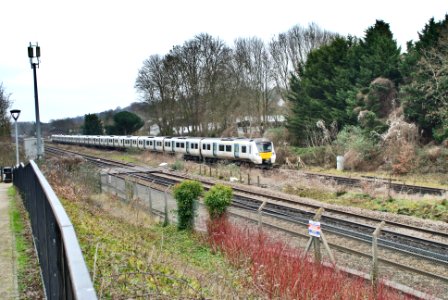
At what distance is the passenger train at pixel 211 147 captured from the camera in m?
30.3

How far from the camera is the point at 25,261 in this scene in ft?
19.6

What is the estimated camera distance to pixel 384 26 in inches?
1448

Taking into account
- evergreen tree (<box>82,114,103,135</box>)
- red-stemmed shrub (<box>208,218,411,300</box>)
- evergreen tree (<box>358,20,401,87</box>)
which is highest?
evergreen tree (<box>358,20,401,87</box>)

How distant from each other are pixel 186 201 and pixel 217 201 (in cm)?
160

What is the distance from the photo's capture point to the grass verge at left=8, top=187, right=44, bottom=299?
15.8 ft

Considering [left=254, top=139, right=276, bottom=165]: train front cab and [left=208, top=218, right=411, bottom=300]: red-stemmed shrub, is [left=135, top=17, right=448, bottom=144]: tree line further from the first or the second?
[left=208, top=218, right=411, bottom=300]: red-stemmed shrub

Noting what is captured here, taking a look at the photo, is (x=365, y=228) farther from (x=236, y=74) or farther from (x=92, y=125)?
(x=92, y=125)

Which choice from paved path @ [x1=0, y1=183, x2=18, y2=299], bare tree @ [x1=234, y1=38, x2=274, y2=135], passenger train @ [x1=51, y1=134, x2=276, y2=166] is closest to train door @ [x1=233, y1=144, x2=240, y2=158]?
passenger train @ [x1=51, y1=134, x2=276, y2=166]

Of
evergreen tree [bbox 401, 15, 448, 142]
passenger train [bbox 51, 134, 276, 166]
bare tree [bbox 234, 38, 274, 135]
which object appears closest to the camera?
evergreen tree [bbox 401, 15, 448, 142]

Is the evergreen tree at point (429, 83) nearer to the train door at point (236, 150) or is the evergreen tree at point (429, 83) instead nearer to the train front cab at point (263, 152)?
the train front cab at point (263, 152)

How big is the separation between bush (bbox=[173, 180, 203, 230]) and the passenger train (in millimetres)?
16550

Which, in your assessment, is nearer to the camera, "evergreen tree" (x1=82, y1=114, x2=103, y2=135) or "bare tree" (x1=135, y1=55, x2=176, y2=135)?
"bare tree" (x1=135, y1=55, x2=176, y2=135)

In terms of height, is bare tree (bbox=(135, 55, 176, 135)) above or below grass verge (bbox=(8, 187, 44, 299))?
above

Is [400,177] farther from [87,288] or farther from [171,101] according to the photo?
[171,101]
